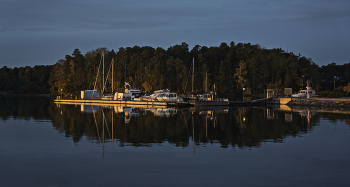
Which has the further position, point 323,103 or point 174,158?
point 323,103

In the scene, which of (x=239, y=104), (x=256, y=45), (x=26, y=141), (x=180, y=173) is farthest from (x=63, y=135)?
(x=256, y=45)

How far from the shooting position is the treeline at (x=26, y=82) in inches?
5659

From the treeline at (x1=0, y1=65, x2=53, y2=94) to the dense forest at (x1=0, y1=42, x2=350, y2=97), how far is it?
23.5m

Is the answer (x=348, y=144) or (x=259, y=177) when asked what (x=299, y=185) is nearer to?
(x=259, y=177)

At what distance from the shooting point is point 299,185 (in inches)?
420

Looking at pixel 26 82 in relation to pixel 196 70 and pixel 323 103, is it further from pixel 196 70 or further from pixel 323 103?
pixel 323 103

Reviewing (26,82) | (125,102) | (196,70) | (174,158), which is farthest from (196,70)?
(174,158)

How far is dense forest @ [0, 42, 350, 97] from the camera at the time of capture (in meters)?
104

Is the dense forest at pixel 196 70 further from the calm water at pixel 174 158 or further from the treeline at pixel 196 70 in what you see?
the calm water at pixel 174 158

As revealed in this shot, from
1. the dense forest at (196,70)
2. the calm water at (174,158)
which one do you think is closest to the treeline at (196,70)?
the dense forest at (196,70)

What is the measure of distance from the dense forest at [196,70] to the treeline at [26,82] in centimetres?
2346

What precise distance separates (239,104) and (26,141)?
4233 cm

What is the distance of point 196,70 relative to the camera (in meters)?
117

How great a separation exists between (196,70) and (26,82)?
76816 mm
